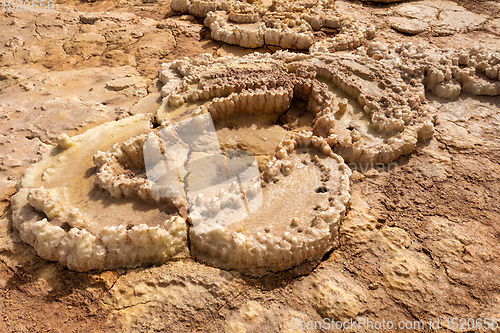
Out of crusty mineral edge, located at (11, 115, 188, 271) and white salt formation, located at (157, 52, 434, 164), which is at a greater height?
white salt formation, located at (157, 52, 434, 164)

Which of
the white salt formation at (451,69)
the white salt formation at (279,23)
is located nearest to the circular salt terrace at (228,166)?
the white salt formation at (451,69)

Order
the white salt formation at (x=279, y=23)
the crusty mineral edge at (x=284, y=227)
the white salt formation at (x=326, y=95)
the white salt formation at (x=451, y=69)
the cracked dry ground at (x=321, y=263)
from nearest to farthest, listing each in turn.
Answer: the cracked dry ground at (x=321, y=263) → the crusty mineral edge at (x=284, y=227) → the white salt formation at (x=326, y=95) → the white salt formation at (x=451, y=69) → the white salt formation at (x=279, y=23)

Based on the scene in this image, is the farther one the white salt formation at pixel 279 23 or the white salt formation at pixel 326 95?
the white salt formation at pixel 279 23

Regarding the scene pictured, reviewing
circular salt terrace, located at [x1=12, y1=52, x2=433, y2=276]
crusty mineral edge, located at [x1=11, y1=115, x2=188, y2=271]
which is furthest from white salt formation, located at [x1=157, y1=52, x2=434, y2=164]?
crusty mineral edge, located at [x1=11, y1=115, x2=188, y2=271]

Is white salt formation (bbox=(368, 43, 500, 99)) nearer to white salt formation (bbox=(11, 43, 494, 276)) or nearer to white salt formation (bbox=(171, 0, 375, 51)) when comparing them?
white salt formation (bbox=(11, 43, 494, 276))

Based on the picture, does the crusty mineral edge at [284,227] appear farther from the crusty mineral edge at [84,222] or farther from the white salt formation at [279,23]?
the white salt formation at [279,23]

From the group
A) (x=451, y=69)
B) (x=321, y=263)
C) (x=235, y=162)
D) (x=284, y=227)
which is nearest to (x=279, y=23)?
(x=451, y=69)

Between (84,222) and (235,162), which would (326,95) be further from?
(84,222)
